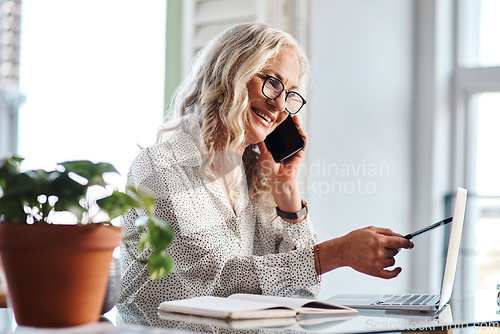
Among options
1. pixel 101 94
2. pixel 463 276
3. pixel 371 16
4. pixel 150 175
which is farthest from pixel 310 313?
pixel 463 276

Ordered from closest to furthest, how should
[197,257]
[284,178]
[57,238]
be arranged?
[57,238] < [197,257] < [284,178]

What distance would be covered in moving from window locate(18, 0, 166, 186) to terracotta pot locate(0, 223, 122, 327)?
1.81m

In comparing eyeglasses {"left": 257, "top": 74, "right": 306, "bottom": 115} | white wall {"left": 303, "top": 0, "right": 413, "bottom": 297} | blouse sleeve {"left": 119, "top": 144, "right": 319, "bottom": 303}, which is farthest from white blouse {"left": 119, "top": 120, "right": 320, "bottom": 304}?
white wall {"left": 303, "top": 0, "right": 413, "bottom": 297}

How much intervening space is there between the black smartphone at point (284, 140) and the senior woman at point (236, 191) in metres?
0.02

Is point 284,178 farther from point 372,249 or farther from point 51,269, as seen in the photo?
point 51,269

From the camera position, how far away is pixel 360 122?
2828mm

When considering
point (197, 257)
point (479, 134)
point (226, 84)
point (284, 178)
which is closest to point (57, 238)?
point (197, 257)

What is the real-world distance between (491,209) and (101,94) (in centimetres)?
200

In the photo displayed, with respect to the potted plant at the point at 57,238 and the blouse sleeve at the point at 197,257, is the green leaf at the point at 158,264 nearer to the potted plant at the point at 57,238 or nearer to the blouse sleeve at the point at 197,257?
the potted plant at the point at 57,238

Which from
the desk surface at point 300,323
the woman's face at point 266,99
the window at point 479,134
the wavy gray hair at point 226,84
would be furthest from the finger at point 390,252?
the window at point 479,134

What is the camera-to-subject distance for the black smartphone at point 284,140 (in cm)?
190

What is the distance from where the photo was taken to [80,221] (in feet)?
2.51

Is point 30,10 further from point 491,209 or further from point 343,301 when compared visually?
point 491,209

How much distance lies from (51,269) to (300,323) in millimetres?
403
